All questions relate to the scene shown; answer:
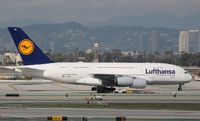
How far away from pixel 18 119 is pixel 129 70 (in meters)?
31.8

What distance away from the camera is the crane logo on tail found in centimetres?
6191

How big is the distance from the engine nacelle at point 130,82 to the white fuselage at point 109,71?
3.95 feet

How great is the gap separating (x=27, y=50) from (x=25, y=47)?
0.42 m

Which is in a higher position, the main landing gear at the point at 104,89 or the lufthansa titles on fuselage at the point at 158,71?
the lufthansa titles on fuselage at the point at 158,71

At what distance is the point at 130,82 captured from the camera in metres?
62.3

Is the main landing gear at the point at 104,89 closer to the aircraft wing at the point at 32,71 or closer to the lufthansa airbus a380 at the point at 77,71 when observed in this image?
the lufthansa airbus a380 at the point at 77,71

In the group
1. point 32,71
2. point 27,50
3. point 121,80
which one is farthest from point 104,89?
point 27,50

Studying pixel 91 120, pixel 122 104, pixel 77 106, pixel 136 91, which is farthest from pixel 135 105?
pixel 136 91

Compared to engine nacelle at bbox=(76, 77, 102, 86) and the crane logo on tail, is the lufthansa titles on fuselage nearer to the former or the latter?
engine nacelle at bbox=(76, 77, 102, 86)

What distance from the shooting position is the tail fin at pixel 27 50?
6169cm

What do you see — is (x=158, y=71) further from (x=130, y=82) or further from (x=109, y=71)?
(x=109, y=71)

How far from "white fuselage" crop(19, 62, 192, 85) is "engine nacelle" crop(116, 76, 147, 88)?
1.21 metres

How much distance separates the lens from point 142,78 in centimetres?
6391

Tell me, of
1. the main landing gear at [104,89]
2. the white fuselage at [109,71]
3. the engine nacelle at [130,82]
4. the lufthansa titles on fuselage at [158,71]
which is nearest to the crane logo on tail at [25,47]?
the white fuselage at [109,71]
